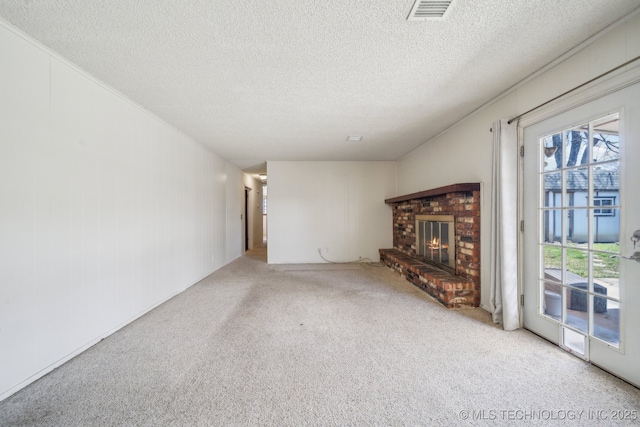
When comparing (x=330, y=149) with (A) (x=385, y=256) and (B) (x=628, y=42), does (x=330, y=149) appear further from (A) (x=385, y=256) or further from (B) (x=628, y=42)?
(B) (x=628, y=42)

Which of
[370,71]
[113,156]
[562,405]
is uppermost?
[370,71]

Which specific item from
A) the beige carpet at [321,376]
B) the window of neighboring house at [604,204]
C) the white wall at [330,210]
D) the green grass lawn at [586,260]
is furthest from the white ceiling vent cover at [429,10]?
the white wall at [330,210]

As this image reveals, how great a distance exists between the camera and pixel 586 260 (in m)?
1.92

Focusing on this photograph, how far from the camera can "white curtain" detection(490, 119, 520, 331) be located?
2.44 metres

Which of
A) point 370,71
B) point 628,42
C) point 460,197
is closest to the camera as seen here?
point 628,42

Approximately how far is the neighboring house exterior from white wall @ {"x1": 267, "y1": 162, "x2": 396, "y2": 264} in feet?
12.5

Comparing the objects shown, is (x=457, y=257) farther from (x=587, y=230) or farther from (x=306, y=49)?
(x=306, y=49)

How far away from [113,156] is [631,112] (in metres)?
4.10

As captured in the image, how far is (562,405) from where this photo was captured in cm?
149

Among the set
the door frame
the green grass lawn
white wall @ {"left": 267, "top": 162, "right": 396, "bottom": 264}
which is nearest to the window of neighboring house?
the door frame

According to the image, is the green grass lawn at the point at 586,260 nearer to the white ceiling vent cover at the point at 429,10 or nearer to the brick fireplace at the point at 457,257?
the brick fireplace at the point at 457,257

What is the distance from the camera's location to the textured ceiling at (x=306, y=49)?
60.5 inches

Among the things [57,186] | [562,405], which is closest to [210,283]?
[57,186]

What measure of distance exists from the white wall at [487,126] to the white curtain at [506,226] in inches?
10.9
